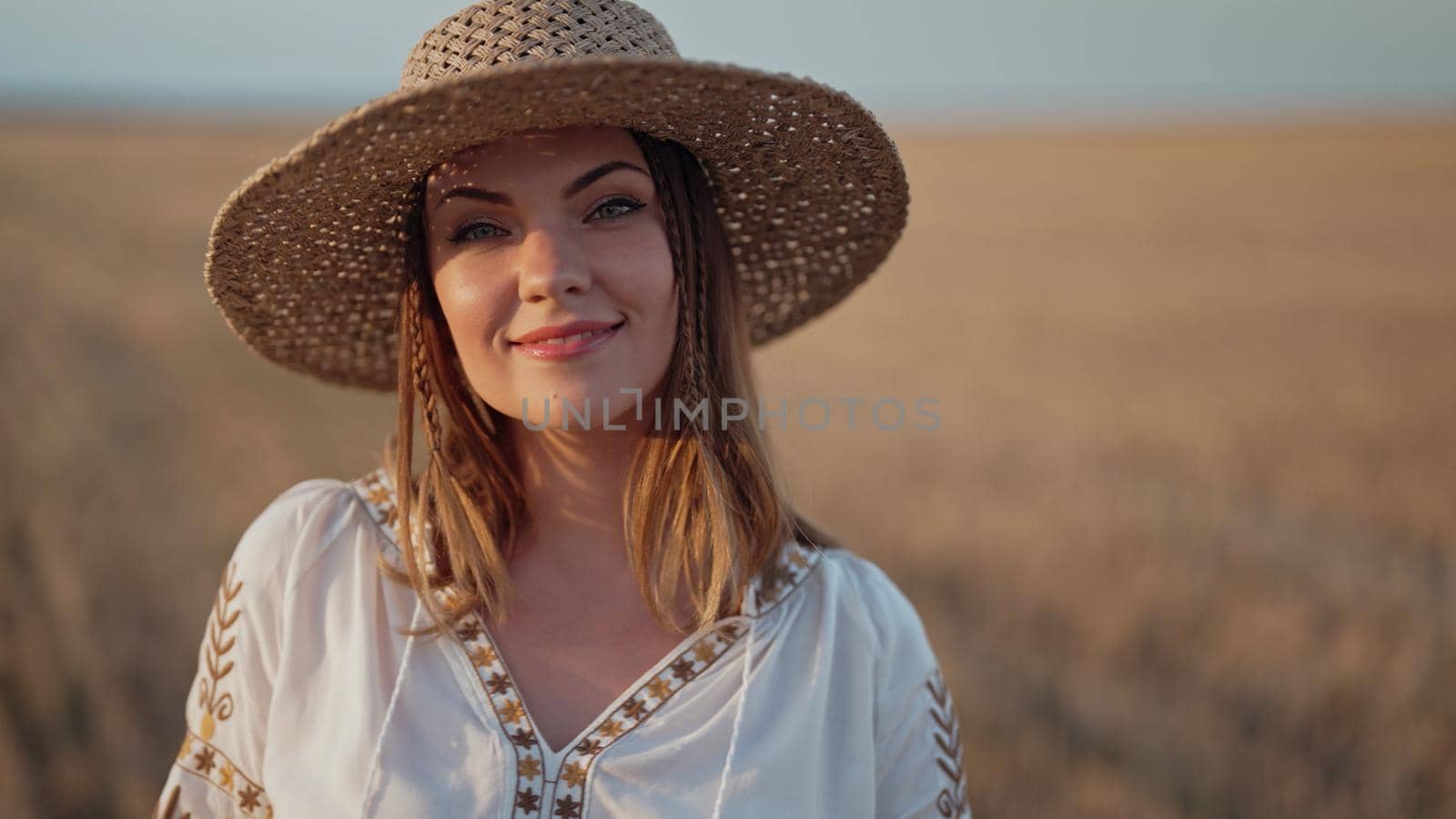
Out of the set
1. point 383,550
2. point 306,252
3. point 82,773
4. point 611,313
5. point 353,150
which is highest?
point 353,150

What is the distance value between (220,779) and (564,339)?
0.89 metres

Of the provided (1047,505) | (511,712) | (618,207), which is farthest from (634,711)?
(1047,505)

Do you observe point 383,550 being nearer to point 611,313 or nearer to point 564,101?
point 611,313

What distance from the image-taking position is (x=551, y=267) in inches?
69.7

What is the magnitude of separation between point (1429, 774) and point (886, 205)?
3.18 m

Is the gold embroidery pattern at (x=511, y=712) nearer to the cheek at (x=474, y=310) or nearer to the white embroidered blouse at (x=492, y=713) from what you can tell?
the white embroidered blouse at (x=492, y=713)

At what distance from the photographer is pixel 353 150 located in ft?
5.59

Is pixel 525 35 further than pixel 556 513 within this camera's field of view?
No

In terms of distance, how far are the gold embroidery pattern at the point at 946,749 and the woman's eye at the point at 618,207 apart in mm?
924

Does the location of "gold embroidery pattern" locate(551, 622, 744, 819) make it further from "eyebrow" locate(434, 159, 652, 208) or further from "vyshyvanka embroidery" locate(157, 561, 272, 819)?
"eyebrow" locate(434, 159, 652, 208)

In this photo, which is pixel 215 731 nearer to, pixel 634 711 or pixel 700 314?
pixel 634 711

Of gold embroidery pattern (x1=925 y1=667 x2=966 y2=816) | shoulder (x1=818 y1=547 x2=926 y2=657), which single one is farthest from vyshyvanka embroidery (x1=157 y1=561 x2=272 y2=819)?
gold embroidery pattern (x1=925 y1=667 x2=966 y2=816)

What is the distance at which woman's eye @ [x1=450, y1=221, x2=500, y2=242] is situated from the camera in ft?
6.09

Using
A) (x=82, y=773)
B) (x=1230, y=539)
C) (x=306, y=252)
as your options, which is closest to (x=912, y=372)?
(x=1230, y=539)
